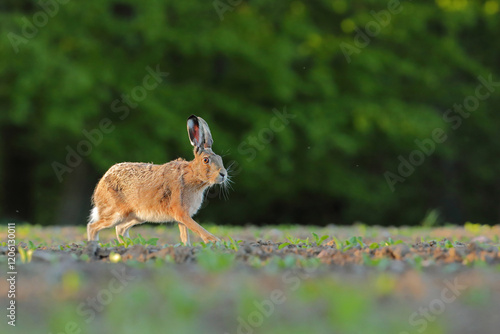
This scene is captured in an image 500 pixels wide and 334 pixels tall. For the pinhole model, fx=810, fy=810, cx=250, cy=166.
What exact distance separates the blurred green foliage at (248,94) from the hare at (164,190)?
9.41 metres

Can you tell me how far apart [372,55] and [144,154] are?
22.3ft

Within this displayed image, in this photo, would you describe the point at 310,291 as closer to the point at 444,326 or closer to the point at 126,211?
the point at 444,326

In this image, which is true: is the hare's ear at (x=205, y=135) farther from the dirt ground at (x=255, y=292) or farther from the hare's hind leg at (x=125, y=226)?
the dirt ground at (x=255, y=292)

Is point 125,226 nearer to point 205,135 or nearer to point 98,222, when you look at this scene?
point 98,222

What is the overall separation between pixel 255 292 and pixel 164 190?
3869 millimetres

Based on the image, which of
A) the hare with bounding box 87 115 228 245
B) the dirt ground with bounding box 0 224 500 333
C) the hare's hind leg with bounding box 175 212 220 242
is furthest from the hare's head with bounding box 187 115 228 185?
the dirt ground with bounding box 0 224 500 333

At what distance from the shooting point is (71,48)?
1927cm

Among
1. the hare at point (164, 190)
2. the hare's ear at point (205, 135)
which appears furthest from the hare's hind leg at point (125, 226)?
the hare's ear at point (205, 135)

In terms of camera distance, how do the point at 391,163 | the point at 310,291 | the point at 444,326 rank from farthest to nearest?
the point at 391,163 → the point at 310,291 → the point at 444,326

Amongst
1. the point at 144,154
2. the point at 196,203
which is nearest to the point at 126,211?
the point at 196,203

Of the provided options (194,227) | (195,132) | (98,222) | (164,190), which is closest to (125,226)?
(98,222)

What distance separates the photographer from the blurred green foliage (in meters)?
18.7

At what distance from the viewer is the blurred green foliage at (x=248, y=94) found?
61.2 feet

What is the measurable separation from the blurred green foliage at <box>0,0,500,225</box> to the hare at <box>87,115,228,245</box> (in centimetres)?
941
